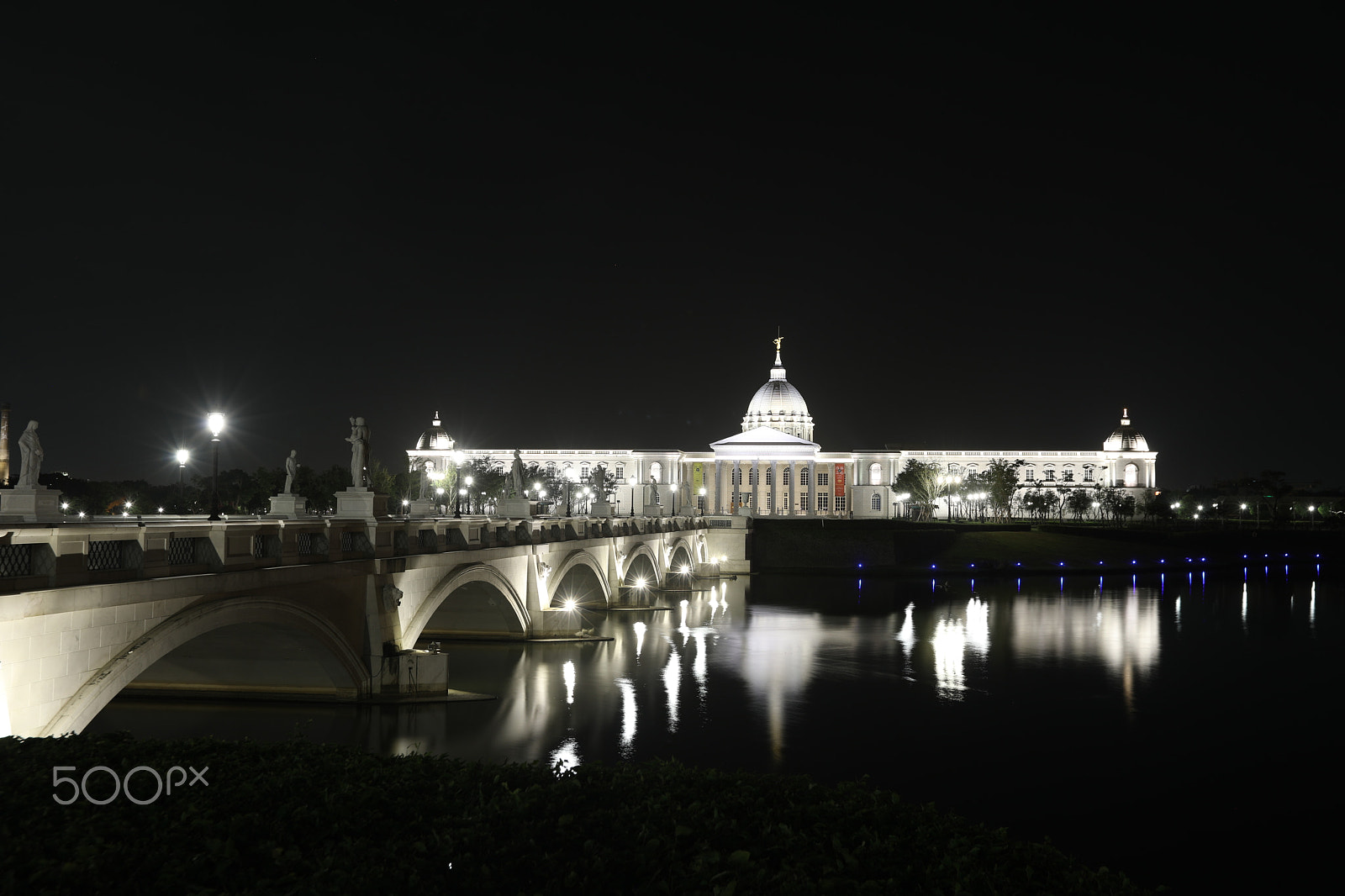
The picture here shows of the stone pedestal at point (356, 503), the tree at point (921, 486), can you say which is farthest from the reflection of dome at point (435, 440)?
the stone pedestal at point (356, 503)

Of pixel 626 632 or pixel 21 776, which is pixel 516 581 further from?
pixel 21 776

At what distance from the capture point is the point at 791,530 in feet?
367

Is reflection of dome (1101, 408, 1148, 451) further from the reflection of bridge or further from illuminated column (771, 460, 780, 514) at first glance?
the reflection of bridge

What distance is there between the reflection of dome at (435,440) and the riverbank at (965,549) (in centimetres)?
8363

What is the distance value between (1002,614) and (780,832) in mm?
61014

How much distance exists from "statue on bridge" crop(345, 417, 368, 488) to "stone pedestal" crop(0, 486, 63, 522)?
8.30m

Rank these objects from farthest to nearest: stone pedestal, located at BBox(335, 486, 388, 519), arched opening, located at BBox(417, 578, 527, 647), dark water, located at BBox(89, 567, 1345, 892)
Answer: arched opening, located at BBox(417, 578, 527, 647)
stone pedestal, located at BBox(335, 486, 388, 519)
dark water, located at BBox(89, 567, 1345, 892)

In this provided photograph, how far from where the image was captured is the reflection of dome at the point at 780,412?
191m

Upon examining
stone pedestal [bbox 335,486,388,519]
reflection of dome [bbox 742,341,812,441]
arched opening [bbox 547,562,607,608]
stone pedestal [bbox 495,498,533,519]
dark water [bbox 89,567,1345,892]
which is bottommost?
dark water [bbox 89,567,1345,892]

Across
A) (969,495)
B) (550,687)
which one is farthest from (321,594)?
(969,495)

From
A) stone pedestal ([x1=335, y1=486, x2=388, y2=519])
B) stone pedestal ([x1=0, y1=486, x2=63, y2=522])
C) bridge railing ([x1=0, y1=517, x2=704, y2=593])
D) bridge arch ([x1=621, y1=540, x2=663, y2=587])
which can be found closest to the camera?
bridge railing ([x1=0, y1=517, x2=704, y2=593])

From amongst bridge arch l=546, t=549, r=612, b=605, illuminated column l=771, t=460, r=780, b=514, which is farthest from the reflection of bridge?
illuminated column l=771, t=460, r=780, b=514

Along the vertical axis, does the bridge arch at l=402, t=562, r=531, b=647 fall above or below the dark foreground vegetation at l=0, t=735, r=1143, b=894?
below
